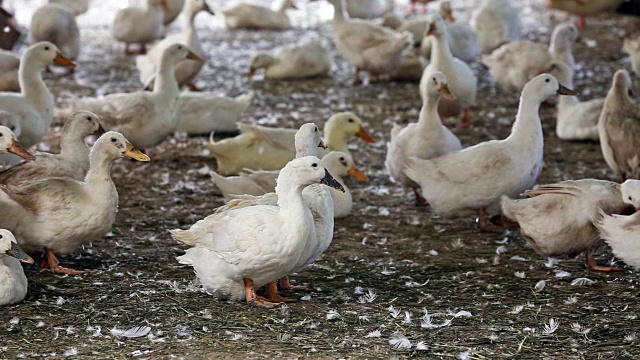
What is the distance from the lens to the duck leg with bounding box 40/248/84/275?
5805mm

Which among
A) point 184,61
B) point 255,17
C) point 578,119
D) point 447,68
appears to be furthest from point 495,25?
point 184,61

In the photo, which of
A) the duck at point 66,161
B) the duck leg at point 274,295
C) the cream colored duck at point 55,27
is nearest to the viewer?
the duck leg at point 274,295

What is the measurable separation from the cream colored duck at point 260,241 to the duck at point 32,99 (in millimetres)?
2959

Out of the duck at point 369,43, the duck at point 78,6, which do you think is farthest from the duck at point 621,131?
the duck at point 78,6

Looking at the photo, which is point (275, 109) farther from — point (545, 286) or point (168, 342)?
point (168, 342)

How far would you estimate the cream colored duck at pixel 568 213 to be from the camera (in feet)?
19.1

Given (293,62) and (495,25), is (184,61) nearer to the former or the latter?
(293,62)

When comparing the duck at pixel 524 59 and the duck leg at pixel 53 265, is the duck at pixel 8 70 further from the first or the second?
the duck at pixel 524 59

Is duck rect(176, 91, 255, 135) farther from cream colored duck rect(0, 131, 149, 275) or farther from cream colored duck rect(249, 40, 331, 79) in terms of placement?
cream colored duck rect(0, 131, 149, 275)

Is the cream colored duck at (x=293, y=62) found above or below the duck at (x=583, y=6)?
below

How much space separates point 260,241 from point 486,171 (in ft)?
7.03

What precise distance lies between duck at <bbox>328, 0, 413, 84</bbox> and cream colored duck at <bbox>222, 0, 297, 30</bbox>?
348 centimetres

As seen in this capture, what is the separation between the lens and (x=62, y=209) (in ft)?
19.0

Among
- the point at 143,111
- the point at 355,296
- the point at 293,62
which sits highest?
the point at 143,111
